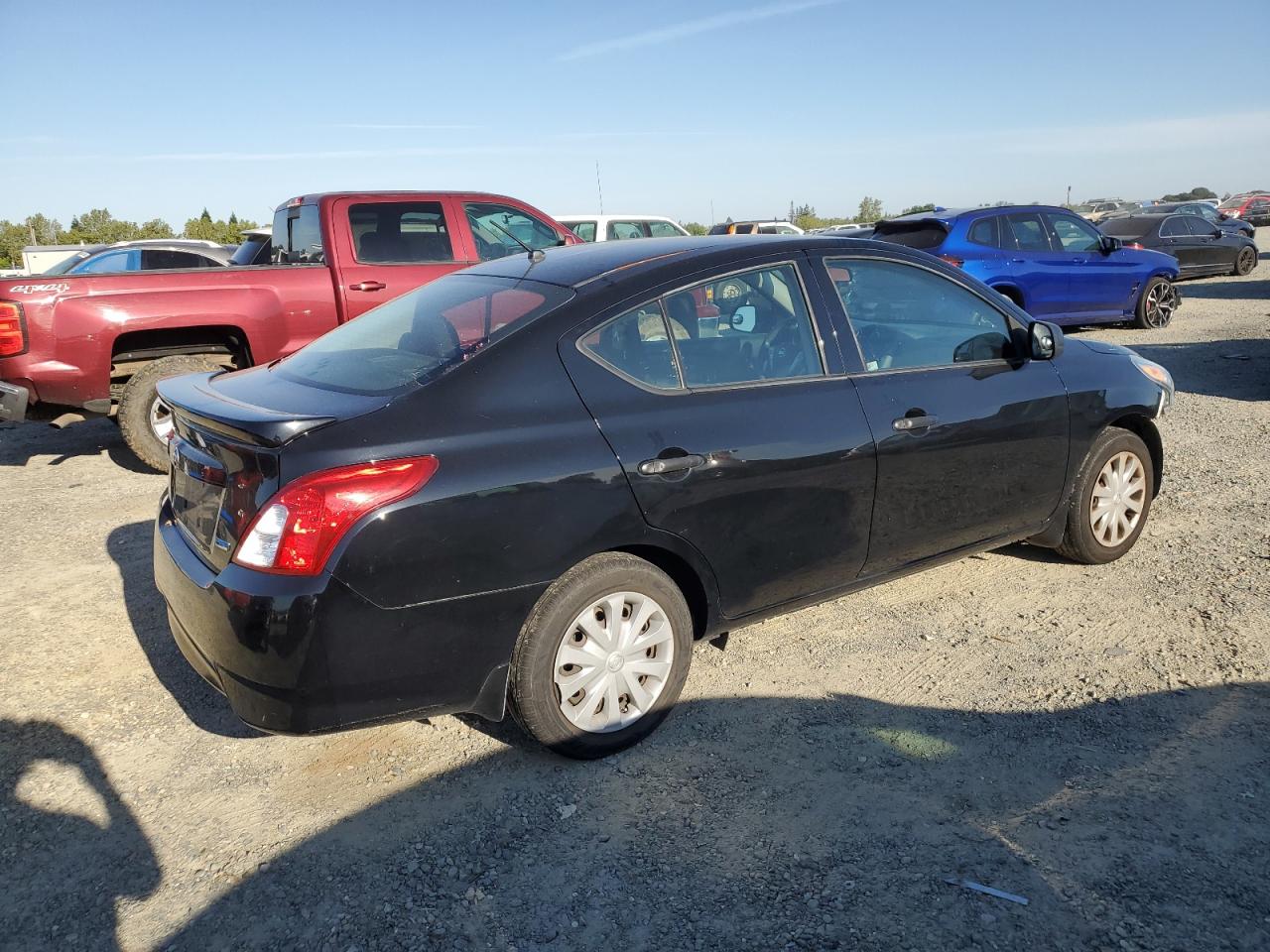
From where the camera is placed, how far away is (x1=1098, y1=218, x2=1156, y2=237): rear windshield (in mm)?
18797

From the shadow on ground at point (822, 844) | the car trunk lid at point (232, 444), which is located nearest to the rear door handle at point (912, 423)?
the shadow on ground at point (822, 844)

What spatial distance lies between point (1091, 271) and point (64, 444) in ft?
38.6

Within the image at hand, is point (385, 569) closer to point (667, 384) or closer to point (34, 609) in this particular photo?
point (667, 384)

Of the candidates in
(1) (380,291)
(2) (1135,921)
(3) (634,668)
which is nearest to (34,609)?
(3) (634,668)

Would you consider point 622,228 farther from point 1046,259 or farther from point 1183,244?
point 1183,244

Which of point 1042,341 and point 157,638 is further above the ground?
point 1042,341

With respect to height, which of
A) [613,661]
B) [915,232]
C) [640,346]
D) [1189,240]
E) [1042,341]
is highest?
[915,232]

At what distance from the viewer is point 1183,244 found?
62.0ft

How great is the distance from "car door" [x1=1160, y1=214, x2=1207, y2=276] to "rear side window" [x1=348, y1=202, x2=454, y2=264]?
52.1 feet

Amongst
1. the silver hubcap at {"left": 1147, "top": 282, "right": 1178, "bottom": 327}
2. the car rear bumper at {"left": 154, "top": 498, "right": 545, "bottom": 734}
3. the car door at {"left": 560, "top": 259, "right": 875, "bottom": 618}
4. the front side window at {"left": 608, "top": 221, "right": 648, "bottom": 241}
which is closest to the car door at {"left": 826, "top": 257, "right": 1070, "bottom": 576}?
the car door at {"left": 560, "top": 259, "right": 875, "bottom": 618}

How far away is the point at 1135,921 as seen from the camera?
2482 millimetres

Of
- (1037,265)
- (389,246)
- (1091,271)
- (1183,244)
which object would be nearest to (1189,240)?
(1183,244)

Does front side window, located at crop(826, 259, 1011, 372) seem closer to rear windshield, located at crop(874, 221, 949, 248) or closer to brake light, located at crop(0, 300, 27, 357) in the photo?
brake light, located at crop(0, 300, 27, 357)

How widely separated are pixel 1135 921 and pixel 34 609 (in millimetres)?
4738
